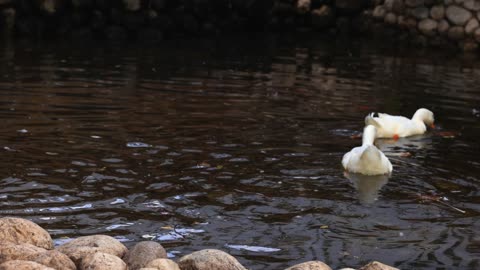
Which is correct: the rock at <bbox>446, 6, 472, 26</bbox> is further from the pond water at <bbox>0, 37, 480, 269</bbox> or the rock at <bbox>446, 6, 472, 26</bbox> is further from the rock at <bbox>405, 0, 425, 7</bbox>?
the pond water at <bbox>0, 37, 480, 269</bbox>

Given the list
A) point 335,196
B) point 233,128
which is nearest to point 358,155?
point 335,196

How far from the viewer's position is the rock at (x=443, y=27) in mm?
20628

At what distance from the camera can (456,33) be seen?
67.1ft

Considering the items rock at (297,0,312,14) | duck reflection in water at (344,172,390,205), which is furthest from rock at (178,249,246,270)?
rock at (297,0,312,14)

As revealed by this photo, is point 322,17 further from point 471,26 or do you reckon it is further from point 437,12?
point 471,26

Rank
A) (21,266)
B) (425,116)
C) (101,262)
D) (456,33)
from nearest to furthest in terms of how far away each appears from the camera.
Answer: (21,266) → (101,262) → (425,116) → (456,33)

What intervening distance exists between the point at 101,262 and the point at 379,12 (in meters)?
18.1

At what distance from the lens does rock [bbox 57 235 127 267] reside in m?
5.16

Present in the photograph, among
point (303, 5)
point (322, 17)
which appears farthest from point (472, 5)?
point (303, 5)

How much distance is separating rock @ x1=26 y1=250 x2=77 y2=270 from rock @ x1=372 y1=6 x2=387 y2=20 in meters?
17.9

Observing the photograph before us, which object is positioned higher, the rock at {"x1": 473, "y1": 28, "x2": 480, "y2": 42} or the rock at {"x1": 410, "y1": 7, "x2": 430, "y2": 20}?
the rock at {"x1": 410, "y1": 7, "x2": 430, "y2": 20}

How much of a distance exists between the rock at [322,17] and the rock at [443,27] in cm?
311

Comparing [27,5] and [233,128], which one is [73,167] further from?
[27,5]

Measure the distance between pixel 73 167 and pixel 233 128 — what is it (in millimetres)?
2492
